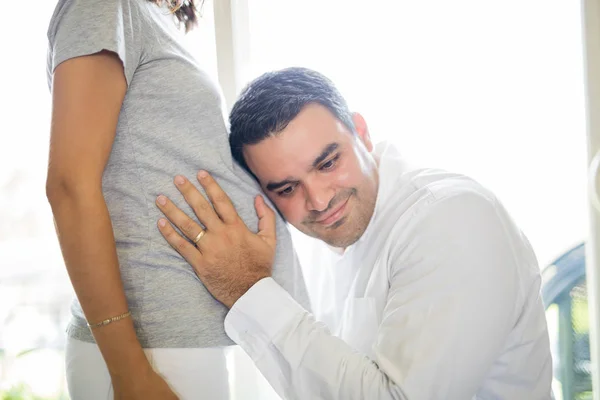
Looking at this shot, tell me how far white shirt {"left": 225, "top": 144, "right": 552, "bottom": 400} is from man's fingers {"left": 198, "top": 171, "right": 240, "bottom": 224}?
13 cm

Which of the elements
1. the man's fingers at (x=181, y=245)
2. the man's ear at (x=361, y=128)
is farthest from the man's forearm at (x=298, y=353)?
the man's ear at (x=361, y=128)

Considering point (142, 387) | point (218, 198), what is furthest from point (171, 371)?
point (218, 198)

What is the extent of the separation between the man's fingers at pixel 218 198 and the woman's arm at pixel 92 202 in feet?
0.57

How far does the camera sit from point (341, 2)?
1.64m

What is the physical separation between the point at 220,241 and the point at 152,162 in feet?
0.58

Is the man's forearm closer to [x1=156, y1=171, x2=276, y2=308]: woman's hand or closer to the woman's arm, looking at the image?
[x1=156, y1=171, x2=276, y2=308]: woman's hand

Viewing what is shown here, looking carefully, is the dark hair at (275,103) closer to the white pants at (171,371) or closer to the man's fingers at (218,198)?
the man's fingers at (218,198)

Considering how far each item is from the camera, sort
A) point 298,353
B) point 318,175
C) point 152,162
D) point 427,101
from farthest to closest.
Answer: point 427,101 < point 318,175 < point 298,353 < point 152,162

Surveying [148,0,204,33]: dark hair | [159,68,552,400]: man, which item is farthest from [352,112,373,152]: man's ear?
[148,0,204,33]: dark hair

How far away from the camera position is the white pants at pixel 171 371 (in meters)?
0.97

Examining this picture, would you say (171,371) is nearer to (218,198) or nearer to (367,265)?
(218,198)

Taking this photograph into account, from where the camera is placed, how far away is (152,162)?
39.0 inches

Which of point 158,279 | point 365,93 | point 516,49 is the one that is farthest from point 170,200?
point 516,49

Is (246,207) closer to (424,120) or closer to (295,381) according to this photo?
(295,381)
